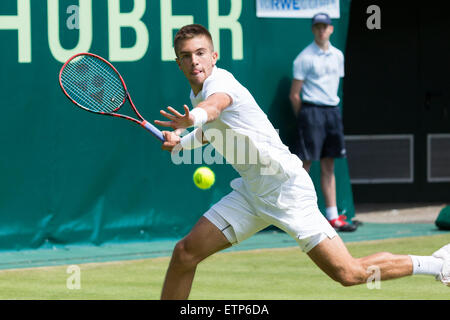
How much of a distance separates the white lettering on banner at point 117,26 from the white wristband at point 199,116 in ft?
13.8

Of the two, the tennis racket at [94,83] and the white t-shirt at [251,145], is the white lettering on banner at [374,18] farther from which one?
the white t-shirt at [251,145]

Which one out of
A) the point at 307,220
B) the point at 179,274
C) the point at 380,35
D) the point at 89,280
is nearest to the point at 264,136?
→ the point at 307,220

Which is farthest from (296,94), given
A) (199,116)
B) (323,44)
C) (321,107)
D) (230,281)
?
(199,116)

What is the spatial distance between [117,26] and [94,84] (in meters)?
2.97

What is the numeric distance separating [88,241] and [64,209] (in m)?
0.38

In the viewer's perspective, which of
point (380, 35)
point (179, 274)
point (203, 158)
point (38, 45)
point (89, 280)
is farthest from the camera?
point (380, 35)

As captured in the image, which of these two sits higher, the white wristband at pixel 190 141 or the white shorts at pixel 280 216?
the white wristband at pixel 190 141

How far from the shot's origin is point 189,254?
5.11 metres

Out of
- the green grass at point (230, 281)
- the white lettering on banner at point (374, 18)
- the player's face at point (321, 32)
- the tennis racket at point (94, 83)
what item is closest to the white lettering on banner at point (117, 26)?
the player's face at point (321, 32)

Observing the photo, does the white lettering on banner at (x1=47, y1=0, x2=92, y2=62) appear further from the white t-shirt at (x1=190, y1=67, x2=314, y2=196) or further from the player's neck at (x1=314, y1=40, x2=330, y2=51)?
the white t-shirt at (x1=190, y1=67, x2=314, y2=196)

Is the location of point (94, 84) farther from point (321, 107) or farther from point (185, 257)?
point (321, 107)

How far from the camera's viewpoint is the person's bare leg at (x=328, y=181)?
30.7 ft
